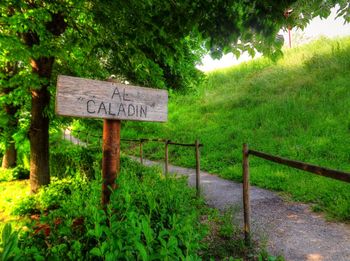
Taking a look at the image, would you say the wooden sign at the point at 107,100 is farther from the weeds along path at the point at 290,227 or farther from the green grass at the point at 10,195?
the green grass at the point at 10,195

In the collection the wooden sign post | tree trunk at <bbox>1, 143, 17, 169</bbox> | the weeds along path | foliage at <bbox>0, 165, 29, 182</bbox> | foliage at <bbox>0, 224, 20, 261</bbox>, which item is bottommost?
foliage at <bbox>0, 165, 29, 182</bbox>

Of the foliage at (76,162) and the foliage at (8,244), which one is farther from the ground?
the foliage at (8,244)

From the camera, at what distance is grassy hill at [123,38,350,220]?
7.12 meters

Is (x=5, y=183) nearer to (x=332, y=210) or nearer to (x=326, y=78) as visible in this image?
(x=332, y=210)

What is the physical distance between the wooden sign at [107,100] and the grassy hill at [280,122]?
12.5 feet

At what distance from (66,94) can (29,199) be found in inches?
272

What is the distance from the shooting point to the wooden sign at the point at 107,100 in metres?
2.42

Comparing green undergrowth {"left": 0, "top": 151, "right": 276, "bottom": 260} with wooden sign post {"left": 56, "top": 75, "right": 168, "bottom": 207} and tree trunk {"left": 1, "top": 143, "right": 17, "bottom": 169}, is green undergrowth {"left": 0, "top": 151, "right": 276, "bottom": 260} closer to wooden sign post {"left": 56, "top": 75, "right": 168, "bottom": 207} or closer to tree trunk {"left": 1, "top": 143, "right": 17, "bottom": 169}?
wooden sign post {"left": 56, "top": 75, "right": 168, "bottom": 207}

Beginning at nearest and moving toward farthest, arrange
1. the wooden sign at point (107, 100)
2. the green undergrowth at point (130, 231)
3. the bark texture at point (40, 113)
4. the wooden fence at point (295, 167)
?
the green undergrowth at point (130, 231) → the wooden fence at point (295, 167) → the wooden sign at point (107, 100) → the bark texture at point (40, 113)

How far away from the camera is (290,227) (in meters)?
4.46

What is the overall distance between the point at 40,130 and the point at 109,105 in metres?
6.47

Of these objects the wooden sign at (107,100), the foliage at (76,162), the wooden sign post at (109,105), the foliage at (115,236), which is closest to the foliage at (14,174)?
the foliage at (76,162)

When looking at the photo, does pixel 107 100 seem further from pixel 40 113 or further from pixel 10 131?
pixel 10 131

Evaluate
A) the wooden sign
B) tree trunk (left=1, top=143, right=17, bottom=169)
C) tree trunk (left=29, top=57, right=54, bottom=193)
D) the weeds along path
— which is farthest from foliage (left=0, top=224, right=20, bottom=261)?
tree trunk (left=1, top=143, right=17, bottom=169)
